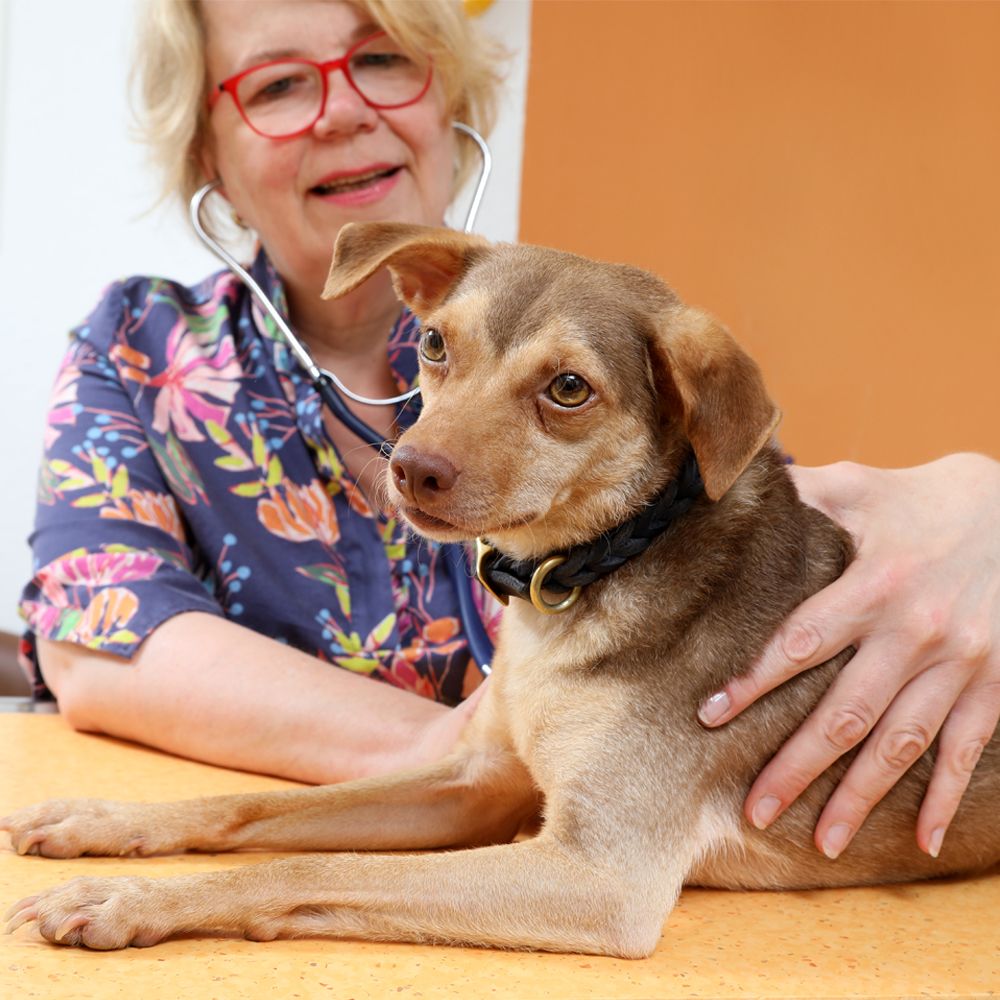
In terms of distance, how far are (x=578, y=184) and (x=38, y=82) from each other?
203 centimetres

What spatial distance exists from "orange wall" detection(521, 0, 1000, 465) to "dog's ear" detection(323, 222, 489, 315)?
1790 millimetres

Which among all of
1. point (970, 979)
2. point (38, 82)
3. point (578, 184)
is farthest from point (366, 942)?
point (38, 82)

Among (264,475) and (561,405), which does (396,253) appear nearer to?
(561,405)

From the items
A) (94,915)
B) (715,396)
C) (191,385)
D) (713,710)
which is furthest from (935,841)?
(191,385)

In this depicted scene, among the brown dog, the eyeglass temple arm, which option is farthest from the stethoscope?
the brown dog

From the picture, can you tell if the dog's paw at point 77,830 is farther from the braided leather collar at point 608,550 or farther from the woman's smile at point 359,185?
the woman's smile at point 359,185

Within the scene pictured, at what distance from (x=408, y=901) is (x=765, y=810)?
19.1 inches

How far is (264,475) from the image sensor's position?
7.69ft

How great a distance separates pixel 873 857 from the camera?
1593mm

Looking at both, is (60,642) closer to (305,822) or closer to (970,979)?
(305,822)

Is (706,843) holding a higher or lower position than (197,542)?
higher

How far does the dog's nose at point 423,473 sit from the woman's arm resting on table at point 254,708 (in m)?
0.57

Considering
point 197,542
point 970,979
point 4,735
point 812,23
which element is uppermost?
point 812,23

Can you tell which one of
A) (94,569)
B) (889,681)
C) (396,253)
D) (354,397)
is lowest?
(94,569)
